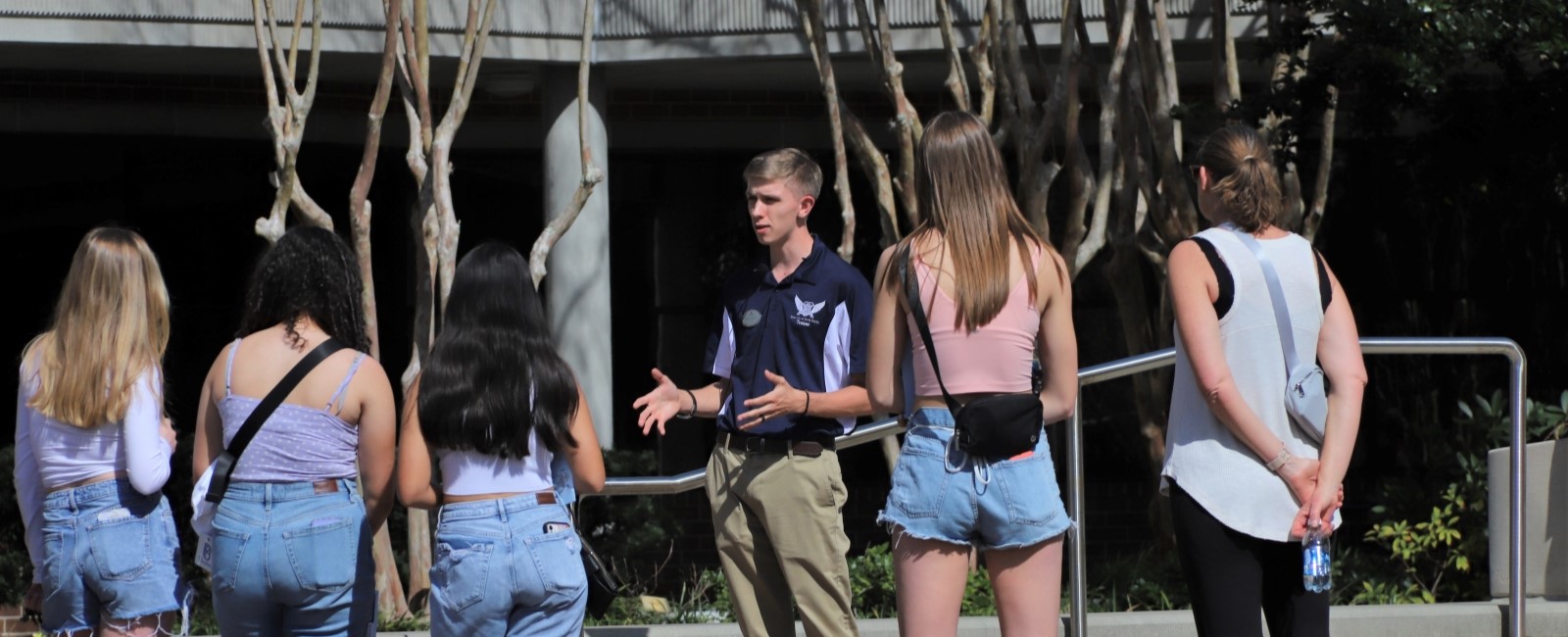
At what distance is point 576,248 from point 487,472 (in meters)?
7.11

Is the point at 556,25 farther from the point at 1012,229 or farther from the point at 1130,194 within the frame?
the point at 1012,229

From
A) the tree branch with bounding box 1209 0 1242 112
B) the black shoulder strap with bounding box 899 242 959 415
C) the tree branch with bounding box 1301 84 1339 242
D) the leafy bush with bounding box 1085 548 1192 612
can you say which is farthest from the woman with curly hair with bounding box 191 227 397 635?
the tree branch with bounding box 1301 84 1339 242

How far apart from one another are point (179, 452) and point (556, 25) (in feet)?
11.3

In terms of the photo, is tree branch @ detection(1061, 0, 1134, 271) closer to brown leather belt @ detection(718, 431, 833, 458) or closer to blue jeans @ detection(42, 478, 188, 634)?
brown leather belt @ detection(718, 431, 833, 458)

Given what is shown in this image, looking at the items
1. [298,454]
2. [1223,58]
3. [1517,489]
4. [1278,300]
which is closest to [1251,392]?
[1278,300]

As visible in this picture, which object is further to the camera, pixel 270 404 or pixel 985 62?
pixel 985 62

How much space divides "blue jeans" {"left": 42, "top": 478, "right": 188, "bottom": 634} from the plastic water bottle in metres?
2.85

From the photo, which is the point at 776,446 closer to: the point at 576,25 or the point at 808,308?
the point at 808,308

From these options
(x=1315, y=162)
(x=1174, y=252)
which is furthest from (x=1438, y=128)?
(x=1174, y=252)

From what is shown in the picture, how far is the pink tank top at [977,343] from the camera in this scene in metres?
3.80

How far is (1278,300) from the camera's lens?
3.87 m

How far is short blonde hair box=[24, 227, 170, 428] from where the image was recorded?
4.25 m

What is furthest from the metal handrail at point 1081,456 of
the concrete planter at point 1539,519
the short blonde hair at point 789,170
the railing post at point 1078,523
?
the short blonde hair at point 789,170

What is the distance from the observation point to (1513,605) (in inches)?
231
